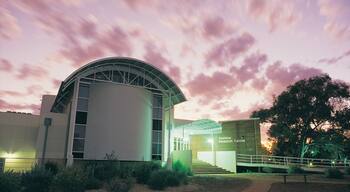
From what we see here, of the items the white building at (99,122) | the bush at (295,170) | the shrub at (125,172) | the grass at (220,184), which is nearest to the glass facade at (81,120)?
the white building at (99,122)

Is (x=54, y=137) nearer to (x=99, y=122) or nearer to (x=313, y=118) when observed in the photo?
(x=99, y=122)

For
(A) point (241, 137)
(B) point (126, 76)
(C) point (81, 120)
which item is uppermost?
(B) point (126, 76)

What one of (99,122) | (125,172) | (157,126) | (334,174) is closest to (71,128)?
(99,122)

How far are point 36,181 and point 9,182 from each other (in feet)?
5.43

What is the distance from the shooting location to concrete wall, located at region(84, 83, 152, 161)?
23750mm

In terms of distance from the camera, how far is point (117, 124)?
2458 cm

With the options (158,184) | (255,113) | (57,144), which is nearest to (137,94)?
(57,144)

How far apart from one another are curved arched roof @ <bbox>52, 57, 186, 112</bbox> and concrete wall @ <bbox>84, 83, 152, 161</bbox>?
1499mm

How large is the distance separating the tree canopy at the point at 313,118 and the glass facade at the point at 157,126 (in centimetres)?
1356

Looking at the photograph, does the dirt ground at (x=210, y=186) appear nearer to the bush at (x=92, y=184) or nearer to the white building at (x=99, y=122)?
the bush at (x=92, y=184)

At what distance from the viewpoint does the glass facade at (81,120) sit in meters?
23.3

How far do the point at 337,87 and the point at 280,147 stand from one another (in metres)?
9.42

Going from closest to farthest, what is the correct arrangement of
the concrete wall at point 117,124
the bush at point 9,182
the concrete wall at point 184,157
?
the bush at point 9,182 → the concrete wall at point 117,124 → the concrete wall at point 184,157

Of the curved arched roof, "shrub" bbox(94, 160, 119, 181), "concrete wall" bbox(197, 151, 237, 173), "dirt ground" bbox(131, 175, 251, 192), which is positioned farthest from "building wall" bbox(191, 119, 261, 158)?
"shrub" bbox(94, 160, 119, 181)
